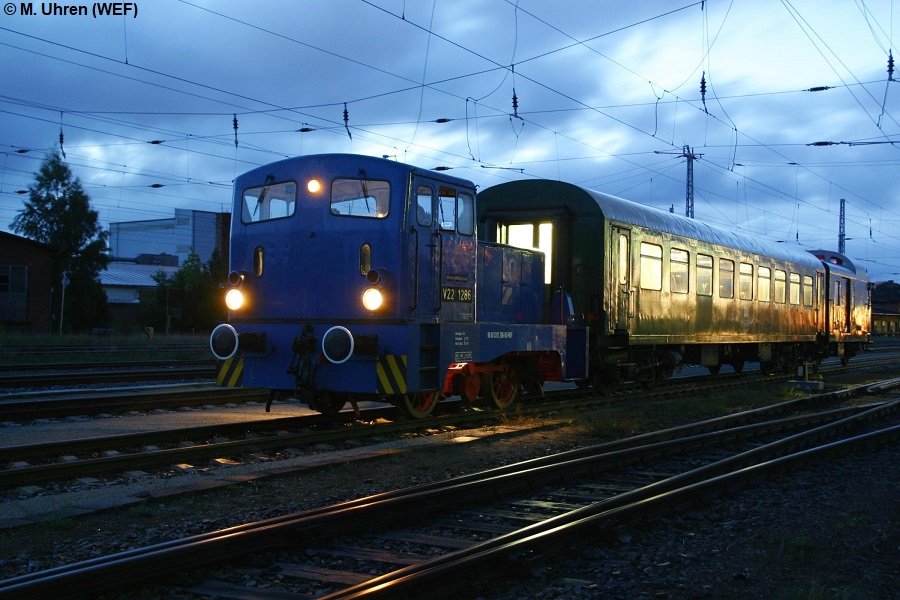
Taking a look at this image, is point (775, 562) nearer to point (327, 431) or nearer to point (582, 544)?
point (582, 544)

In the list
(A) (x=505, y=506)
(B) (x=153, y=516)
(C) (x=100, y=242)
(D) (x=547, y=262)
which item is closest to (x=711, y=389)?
(D) (x=547, y=262)

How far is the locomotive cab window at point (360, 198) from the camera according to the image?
9.31m

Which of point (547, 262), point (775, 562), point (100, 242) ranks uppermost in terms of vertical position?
point (100, 242)

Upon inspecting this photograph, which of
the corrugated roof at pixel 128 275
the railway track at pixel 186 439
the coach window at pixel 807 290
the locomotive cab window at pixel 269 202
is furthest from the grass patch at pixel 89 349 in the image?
the corrugated roof at pixel 128 275

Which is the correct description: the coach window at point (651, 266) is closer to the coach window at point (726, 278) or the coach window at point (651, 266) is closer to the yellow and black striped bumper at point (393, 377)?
the coach window at point (726, 278)

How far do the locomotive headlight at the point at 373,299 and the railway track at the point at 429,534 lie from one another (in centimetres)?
270

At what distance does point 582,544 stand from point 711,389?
13.1m

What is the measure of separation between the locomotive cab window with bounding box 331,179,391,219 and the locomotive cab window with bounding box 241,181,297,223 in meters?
0.61

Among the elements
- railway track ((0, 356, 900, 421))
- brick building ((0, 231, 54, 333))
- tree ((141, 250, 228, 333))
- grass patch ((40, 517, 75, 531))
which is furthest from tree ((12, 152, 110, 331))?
grass patch ((40, 517, 75, 531))

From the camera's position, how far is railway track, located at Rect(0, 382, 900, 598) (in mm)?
4152

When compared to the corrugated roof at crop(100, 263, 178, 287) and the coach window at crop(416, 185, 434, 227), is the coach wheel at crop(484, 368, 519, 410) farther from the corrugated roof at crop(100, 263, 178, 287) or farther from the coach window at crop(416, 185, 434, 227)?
the corrugated roof at crop(100, 263, 178, 287)

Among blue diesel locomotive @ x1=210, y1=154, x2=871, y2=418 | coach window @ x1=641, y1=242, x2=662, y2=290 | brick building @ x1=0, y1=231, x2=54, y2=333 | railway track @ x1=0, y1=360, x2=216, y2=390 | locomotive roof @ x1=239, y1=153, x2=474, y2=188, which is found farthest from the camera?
brick building @ x1=0, y1=231, x2=54, y2=333

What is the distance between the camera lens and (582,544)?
207 inches

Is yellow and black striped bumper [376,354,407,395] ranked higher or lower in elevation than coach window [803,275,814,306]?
lower
